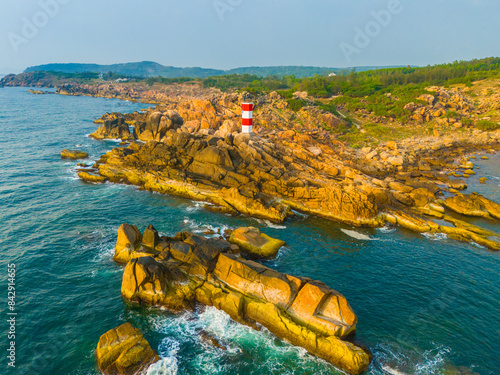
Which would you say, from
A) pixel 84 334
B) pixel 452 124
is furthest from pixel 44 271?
pixel 452 124

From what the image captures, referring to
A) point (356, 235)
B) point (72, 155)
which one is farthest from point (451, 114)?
point (72, 155)

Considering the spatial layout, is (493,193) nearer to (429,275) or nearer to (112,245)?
(429,275)

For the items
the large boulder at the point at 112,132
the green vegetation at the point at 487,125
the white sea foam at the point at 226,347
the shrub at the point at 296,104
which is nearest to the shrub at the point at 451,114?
the green vegetation at the point at 487,125

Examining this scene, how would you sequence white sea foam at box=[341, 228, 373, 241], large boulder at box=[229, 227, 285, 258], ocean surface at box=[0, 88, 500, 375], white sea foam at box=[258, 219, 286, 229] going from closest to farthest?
ocean surface at box=[0, 88, 500, 375] < large boulder at box=[229, 227, 285, 258] < white sea foam at box=[341, 228, 373, 241] < white sea foam at box=[258, 219, 286, 229]

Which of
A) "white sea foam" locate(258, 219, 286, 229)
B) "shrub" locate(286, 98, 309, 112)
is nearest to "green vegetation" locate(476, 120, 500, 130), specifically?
"shrub" locate(286, 98, 309, 112)

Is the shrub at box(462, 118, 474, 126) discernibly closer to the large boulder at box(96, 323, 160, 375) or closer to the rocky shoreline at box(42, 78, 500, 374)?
the rocky shoreline at box(42, 78, 500, 374)

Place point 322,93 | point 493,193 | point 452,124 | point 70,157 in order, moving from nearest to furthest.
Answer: point 493,193 → point 70,157 → point 452,124 → point 322,93

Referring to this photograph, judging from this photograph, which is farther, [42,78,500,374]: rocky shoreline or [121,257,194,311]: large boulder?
[121,257,194,311]: large boulder

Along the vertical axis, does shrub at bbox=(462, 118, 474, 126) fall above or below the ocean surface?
above
